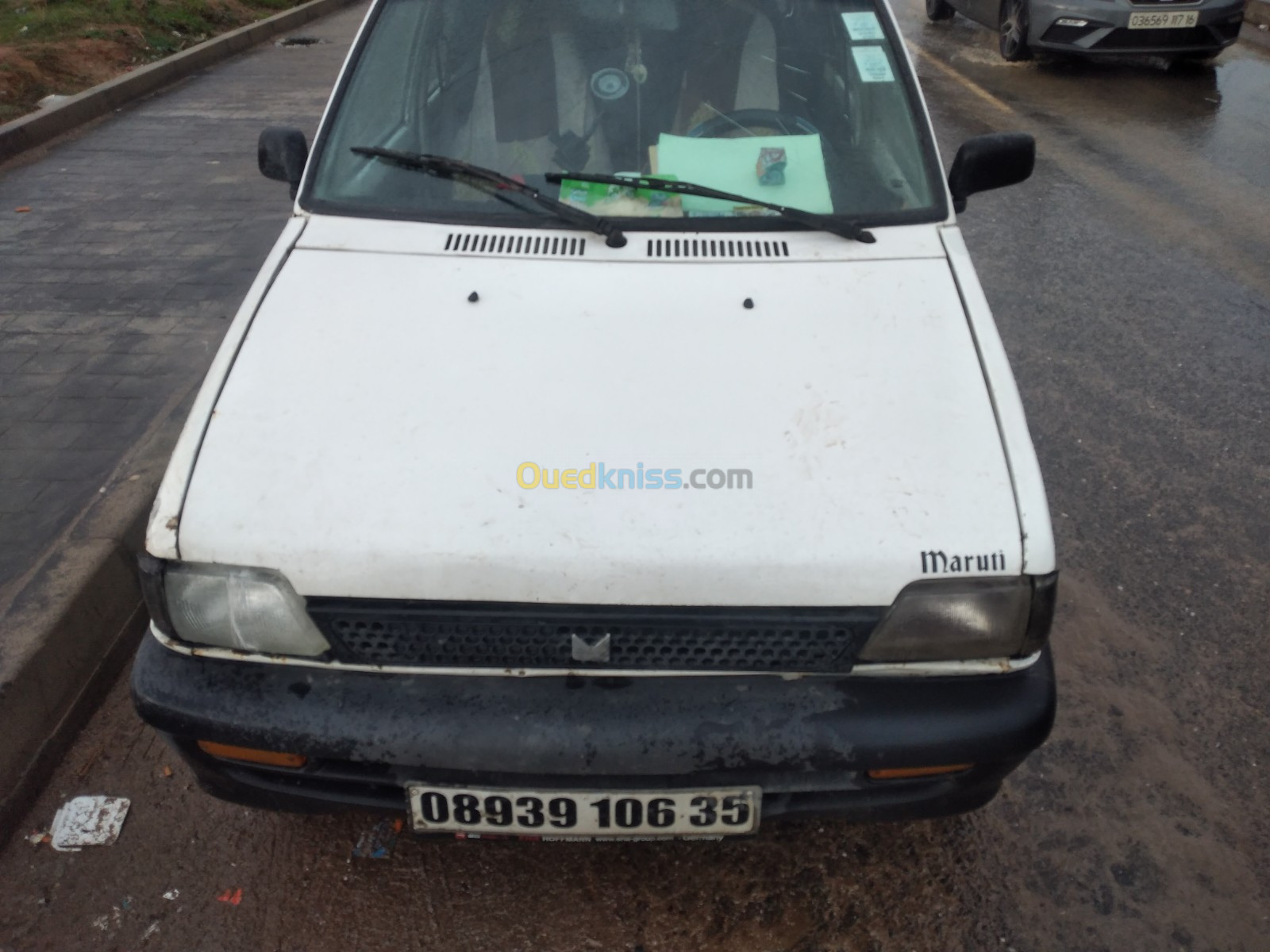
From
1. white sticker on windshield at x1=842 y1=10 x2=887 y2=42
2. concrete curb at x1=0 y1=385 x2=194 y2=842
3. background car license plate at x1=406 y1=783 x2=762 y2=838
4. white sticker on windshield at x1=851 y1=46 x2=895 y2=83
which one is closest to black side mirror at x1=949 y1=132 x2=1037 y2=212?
white sticker on windshield at x1=851 y1=46 x2=895 y2=83

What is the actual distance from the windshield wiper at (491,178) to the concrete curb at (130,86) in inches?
236

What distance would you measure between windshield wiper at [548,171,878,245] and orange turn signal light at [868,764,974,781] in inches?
52.1

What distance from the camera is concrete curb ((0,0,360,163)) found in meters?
7.40

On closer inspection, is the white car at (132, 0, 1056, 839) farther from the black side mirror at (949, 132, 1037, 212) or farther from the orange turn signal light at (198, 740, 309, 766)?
the black side mirror at (949, 132, 1037, 212)

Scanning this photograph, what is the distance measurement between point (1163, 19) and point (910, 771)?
9554 mm

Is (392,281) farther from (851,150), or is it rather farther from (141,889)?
(141,889)

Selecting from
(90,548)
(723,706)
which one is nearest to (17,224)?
(90,548)

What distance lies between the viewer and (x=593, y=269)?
8.20ft

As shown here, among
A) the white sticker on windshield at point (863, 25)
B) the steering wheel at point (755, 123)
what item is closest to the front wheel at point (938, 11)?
the white sticker on windshield at point (863, 25)

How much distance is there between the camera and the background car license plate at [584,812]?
1.97 m

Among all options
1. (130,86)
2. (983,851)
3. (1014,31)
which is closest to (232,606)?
(983,851)

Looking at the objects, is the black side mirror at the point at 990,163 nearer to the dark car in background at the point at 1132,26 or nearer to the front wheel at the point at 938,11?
the dark car in background at the point at 1132,26

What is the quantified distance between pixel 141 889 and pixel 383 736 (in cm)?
98

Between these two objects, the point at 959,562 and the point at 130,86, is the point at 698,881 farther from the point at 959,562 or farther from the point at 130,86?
the point at 130,86
